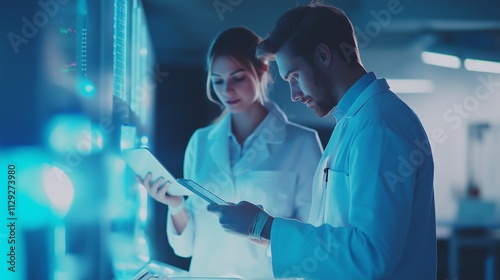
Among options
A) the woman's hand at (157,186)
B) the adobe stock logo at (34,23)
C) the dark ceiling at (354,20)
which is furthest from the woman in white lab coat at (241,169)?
the adobe stock logo at (34,23)

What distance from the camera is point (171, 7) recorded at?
2.40 meters

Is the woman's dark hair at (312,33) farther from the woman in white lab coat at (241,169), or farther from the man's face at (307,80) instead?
the woman in white lab coat at (241,169)

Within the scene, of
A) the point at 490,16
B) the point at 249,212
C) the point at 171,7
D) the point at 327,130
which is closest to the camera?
the point at 249,212

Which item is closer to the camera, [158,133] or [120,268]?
[120,268]

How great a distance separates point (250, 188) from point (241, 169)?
0.08 metres

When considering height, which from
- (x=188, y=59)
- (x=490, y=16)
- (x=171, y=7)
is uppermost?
(x=490, y=16)

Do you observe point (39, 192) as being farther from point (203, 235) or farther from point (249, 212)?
point (203, 235)

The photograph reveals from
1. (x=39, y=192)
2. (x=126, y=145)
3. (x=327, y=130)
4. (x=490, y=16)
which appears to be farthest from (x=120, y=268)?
(x=490, y=16)

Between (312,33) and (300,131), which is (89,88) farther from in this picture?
(300,131)

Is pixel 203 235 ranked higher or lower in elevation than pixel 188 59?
lower

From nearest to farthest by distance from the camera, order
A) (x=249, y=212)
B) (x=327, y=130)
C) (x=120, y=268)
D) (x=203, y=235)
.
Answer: (x=249, y=212) < (x=120, y=268) < (x=203, y=235) < (x=327, y=130)

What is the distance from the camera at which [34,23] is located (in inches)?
39.3

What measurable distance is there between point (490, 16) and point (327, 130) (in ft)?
4.40

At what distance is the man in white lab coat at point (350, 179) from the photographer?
3.26 feet
